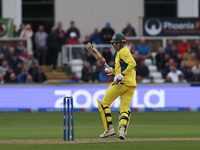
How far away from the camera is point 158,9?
111 feet

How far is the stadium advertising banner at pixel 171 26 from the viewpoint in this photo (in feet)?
95.9

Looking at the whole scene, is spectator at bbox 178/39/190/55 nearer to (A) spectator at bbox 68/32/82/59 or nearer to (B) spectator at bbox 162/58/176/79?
(B) spectator at bbox 162/58/176/79

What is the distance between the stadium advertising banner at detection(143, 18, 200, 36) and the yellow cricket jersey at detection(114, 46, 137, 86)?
51.5ft

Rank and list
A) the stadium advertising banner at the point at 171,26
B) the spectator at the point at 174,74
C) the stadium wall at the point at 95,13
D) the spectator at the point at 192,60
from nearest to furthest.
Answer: the spectator at the point at 174,74 → the spectator at the point at 192,60 → the stadium advertising banner at the point at 171,26 → the stadium wall at the point at 95,13

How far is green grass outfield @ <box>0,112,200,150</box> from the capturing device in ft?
41.4

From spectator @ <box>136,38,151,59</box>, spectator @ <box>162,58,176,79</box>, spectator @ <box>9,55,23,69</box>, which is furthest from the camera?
spectator @ <box>136,38,151,59</box>

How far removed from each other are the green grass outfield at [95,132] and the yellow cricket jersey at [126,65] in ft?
4.43

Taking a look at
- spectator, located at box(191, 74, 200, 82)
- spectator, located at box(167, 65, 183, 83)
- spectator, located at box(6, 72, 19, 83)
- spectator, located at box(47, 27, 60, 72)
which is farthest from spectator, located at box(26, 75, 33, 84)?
spectator, located at box(191, 74, 200, 82)

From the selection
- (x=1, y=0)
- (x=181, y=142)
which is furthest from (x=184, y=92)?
(x=1, y=0)

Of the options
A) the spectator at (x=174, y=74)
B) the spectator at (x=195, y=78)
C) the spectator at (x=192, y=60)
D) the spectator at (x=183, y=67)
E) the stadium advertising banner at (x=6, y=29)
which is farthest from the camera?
the stadium advertising banner at (x=6, y=29)

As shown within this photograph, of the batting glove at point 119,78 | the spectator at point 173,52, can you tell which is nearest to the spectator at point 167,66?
the spectator at point 173,52

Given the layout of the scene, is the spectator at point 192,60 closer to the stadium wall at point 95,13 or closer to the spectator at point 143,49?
the spectator at point 143,49

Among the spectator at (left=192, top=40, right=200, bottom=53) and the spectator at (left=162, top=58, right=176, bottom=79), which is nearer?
the spectator at (left=162, top=58, right=176, bottom=79)

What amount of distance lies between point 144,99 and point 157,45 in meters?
6.17
